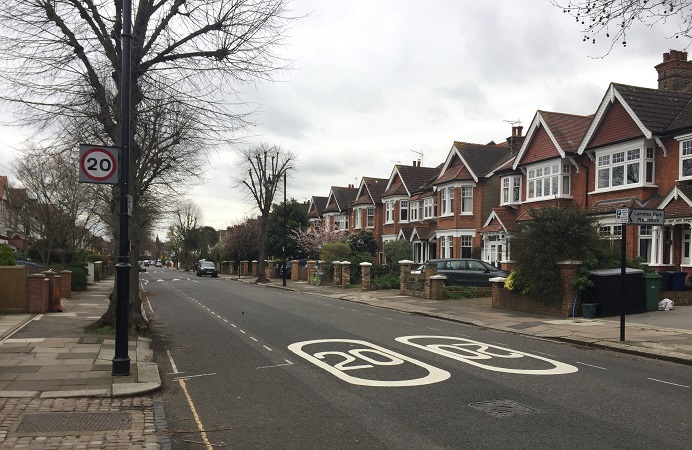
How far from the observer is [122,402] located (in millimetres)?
7348

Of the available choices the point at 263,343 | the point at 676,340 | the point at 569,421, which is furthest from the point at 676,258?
the point at 569,421

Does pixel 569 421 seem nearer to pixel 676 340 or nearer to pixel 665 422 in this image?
pixel 665 422

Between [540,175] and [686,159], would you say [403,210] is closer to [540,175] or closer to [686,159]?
[540,175]

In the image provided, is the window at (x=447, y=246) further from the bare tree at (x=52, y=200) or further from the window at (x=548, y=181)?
the bare tree at (x=52, y=200)

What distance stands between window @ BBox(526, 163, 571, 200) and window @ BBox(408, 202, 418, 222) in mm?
15440

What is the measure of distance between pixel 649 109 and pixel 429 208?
21.0 metres

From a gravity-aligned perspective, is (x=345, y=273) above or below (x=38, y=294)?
below

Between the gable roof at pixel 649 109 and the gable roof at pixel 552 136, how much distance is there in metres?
1.72

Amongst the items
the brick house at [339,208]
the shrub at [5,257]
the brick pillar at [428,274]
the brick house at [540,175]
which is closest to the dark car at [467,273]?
the brick pillar at [428,274]

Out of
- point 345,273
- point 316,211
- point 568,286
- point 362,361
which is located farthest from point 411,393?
point 316,211

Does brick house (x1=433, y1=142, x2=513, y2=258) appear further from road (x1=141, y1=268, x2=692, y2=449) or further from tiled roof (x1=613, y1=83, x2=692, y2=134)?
road (x1=141, y1=268, x2=692, y2=449)

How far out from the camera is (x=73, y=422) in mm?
6324

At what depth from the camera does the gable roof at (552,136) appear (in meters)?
29.1

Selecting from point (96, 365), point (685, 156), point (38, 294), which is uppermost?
point (685, 156)
